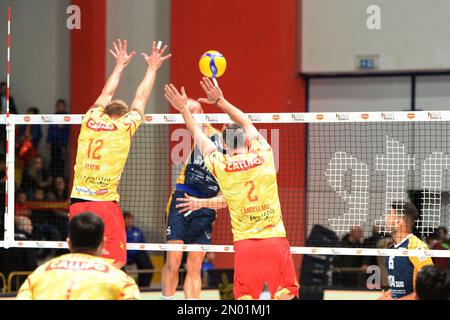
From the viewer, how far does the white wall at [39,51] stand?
22.1 m

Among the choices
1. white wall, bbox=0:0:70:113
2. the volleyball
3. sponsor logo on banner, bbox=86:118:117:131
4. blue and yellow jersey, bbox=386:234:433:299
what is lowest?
blue and yellow jersey, bbox=386:234:433:299

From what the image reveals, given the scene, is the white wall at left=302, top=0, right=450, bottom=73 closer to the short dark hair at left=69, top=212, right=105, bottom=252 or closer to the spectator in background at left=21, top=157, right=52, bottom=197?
the spectator in background at left=21, top=157, right=52, bottom=197

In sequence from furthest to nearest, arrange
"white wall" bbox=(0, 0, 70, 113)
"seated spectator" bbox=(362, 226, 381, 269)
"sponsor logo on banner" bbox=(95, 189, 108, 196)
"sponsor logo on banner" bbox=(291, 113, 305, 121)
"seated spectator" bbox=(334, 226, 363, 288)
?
"white wall" bbox=(0, 0, 70, 113) → "seated spectator" bbox=(334, 226, 363, 288) → "seated spectator" bbox=(362, 226, 381, 269) → "sponsor logo on banner" bbox=(291, 113, 305, 121) → "sponsor logo on banner" bbox=(95, 189, 108, 196)

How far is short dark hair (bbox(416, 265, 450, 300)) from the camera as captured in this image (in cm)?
623

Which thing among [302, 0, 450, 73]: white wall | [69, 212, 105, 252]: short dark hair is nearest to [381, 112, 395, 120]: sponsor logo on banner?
[69, 212, 105, 252]: short dark hair

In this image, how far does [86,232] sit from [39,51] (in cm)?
1656

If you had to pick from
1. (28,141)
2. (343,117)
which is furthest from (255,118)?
(28,141)

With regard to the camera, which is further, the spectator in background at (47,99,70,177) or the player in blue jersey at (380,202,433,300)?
the spectator in background at (47,99,70,177)

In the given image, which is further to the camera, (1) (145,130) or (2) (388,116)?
(1) (145,130)

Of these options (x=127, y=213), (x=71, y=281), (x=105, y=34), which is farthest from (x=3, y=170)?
(x=71, y=281)

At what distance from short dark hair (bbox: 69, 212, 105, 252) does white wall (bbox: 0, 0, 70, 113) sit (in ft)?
52.0

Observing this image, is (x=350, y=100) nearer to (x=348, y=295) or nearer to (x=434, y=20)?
(x=434, y=20)

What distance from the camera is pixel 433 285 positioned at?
6242 mm

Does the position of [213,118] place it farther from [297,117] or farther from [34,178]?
[34,178]
